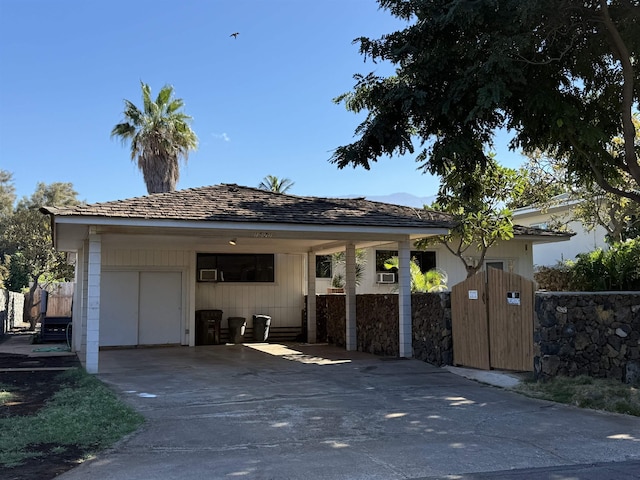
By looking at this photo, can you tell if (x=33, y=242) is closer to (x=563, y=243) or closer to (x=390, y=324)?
(x=390, y=324)

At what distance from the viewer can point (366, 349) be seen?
A: 16.4m

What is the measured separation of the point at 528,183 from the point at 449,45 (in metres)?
8.91

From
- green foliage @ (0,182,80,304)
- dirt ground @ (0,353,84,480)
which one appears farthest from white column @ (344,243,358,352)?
green foliage @ (0,182,80,304)

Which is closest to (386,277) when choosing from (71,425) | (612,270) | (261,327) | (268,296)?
(268,296)

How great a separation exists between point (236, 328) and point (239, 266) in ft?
7.13

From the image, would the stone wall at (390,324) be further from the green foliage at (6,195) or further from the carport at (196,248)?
→ the green foliage at (6,195)

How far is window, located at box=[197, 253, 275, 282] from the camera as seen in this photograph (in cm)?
1961

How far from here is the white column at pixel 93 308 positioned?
475 inches

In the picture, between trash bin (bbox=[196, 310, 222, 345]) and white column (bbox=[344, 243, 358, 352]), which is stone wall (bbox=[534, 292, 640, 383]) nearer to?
white column (bbox=[344, 243, 358, 352])

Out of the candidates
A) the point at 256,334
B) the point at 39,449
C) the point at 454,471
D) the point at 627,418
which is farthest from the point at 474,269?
the point at 39,449

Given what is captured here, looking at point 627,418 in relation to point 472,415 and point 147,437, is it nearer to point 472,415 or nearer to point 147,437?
point 472,415

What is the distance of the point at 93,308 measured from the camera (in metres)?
12.2

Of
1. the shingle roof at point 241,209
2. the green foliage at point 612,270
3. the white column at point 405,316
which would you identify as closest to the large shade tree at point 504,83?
the shingle roof at point 241,209

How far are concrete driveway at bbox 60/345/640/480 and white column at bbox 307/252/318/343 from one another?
24.6 feet
